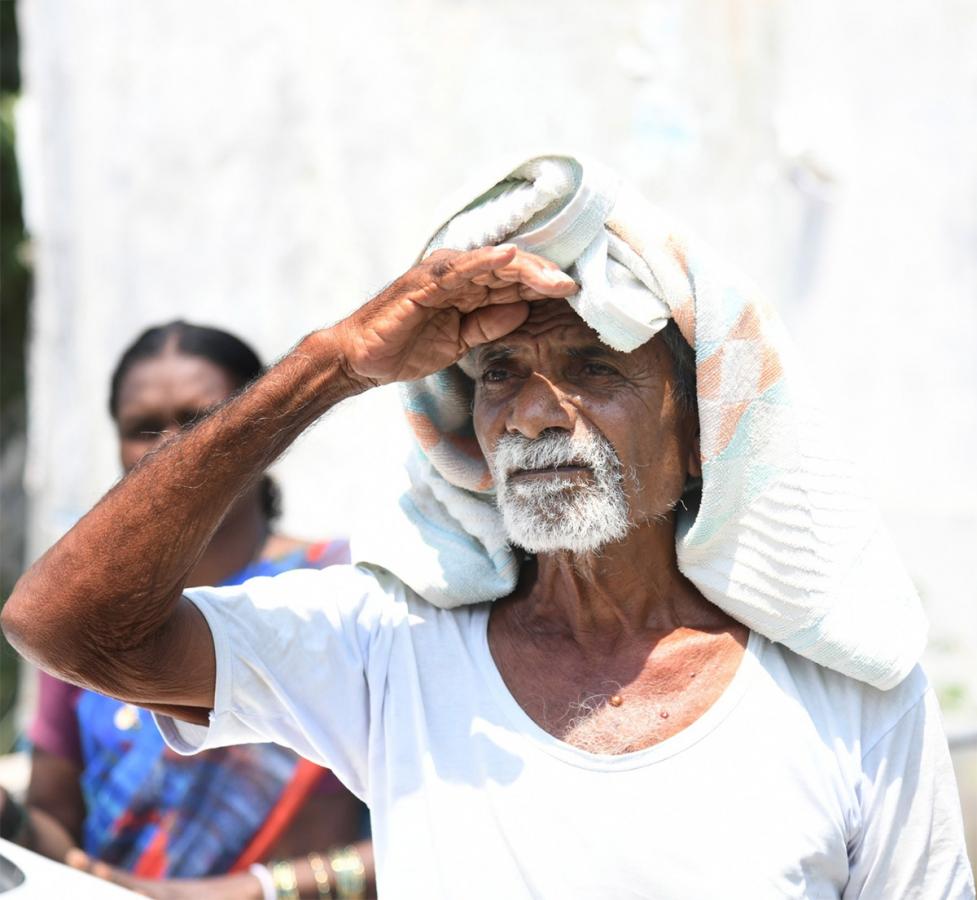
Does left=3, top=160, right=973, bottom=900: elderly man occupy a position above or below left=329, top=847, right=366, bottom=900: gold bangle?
above

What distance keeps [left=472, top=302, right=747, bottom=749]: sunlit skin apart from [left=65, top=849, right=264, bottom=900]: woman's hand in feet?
3.31

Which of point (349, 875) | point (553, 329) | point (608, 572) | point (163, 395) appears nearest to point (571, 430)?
point (553, 329)

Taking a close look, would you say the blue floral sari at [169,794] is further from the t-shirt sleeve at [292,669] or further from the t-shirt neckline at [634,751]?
the t-shirt neckline at [634,751]

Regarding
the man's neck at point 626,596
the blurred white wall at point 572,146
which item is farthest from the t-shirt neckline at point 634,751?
the blurred white wall at point 572,146

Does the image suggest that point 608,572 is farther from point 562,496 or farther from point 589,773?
point 589,773

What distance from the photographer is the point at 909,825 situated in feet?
7.04

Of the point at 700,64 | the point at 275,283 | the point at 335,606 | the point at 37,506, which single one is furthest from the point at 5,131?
the point at 335,606

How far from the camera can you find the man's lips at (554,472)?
2.26m

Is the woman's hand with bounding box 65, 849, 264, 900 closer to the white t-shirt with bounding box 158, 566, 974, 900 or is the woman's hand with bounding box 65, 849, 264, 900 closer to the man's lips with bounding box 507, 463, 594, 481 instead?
the white t-shirt with bounding box 158, 566, 974, 900

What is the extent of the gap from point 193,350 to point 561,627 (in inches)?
58.7

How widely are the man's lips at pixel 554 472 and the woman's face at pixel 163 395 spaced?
50.2 inches

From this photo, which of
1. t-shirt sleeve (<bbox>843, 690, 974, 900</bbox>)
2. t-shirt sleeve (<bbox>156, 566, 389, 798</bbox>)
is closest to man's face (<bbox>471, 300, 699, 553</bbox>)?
t-shirt sleeve (<bbox>156, 566, 389, 798</bbox>)

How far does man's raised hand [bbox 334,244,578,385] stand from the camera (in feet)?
6.66

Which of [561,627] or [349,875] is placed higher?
[561,627]
